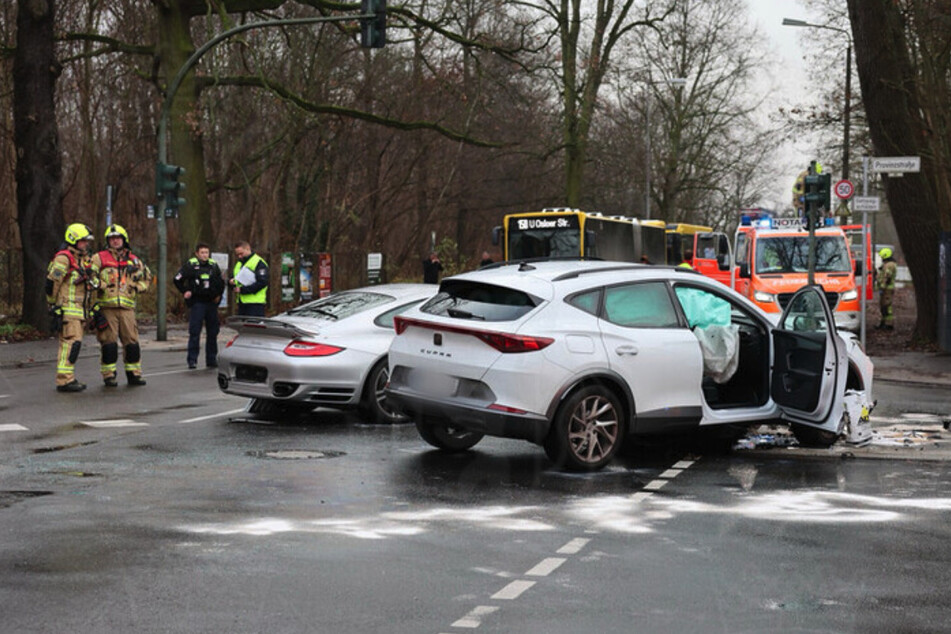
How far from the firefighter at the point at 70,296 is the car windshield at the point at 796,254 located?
16623 millimetres

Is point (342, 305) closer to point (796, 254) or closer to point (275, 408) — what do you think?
point (275, 408)

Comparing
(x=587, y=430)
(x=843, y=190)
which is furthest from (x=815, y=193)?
(x=587, y=430)

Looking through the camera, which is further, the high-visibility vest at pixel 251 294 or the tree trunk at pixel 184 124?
the tree trunk at pixel 184 124

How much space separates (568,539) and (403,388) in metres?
3.21

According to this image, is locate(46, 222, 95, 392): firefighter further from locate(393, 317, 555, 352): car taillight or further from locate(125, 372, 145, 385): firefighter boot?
locate(393, 317, 555, 352): car taillight

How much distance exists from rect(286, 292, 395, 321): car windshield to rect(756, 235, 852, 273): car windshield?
16.6 meters

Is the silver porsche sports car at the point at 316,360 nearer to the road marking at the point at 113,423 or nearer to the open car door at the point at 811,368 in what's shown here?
the road marking at the point at 113,423

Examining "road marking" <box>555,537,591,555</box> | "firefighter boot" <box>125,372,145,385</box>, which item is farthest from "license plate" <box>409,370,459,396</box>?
"firefighter boot" <box>125,372,145,385</box>

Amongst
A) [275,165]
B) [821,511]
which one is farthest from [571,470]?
[275,165]

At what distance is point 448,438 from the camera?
444 inches

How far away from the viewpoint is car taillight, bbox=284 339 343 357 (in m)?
12.8

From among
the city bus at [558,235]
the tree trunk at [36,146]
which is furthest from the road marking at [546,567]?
the city bus at [558,235]

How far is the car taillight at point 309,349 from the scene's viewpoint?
12.8m

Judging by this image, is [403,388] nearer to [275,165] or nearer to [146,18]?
[146,18]
